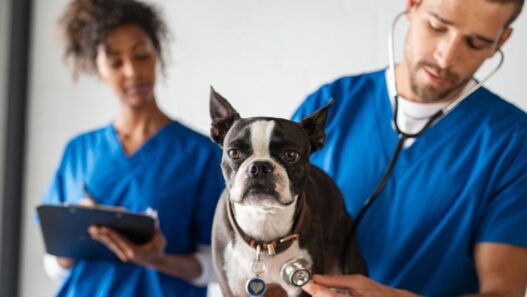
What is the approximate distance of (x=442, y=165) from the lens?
97 centimetres

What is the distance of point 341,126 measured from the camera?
1015 millimetres

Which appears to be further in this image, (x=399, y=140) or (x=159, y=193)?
(x=159, y=193)

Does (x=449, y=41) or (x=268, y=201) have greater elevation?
(x=449, y=41)

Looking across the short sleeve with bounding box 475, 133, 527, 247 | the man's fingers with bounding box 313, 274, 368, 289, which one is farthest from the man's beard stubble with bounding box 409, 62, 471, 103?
the man's fingers with bounding box 313, 274, 368, 289

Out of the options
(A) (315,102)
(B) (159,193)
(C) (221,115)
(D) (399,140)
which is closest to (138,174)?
(B) (159,193)

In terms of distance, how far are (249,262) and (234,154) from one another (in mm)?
129

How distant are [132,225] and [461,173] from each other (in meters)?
0.64

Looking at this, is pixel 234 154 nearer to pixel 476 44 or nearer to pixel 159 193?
pixel 476 44

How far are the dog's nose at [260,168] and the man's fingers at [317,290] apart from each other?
15 centimetres

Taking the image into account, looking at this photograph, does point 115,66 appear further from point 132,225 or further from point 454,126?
point 454,126

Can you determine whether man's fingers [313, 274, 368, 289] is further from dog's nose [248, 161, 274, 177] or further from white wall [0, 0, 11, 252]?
white wall [0, 0, 11, 252]

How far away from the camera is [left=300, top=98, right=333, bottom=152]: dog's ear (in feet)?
2.14

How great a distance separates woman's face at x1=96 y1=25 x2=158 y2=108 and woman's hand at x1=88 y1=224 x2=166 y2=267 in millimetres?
358

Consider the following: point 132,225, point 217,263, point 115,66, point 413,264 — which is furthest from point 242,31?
point 217,263
